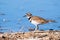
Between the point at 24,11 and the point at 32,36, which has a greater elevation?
the point at 24,11

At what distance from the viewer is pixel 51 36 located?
6.40m

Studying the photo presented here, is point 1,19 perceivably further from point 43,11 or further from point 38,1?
point 38,1

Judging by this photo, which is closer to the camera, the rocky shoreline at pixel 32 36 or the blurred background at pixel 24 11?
the rocky shoreline at pixel 32 36

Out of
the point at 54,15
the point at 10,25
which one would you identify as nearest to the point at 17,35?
the point at 10,25

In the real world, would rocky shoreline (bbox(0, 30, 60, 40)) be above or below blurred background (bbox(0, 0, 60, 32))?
below

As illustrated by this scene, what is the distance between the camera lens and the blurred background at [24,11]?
30.5 feet

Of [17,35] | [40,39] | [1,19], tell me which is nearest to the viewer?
[40,39]

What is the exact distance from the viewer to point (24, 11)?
34.8ft

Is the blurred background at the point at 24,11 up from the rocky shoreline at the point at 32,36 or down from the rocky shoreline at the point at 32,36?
up

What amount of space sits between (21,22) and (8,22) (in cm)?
42

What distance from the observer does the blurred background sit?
9281 mm

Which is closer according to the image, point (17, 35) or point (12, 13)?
point (17, 35)

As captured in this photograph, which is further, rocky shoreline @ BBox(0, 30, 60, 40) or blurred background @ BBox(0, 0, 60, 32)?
blurred background @ BBox(0, 0, 60, 32)

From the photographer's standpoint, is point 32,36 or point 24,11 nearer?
point 32,36
